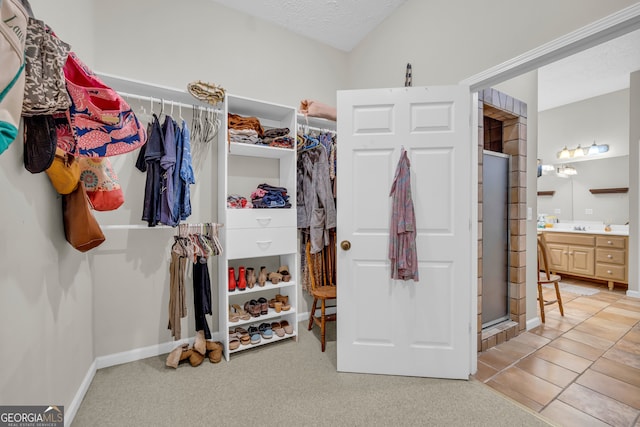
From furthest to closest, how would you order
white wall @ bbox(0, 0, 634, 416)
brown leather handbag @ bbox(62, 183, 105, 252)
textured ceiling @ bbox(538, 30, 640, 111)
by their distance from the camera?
textured ceiling @ bbox(538, 30, 640, 111), brown leather handbag @ bbox(62, 183, 105, 252), white wall @ bbox(0, 0, 634, 416)

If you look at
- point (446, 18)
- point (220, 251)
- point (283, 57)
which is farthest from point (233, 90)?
point (446, 18)

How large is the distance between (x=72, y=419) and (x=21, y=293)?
956mm

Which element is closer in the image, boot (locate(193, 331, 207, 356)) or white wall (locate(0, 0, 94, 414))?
white wall (locate(0, 0, 94, 414))

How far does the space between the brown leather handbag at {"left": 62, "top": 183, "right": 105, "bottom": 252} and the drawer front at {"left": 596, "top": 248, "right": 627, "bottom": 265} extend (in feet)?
20.2

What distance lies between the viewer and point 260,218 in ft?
7.64

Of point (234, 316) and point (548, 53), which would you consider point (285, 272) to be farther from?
point (548, 53)

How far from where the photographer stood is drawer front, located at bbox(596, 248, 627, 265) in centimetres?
396

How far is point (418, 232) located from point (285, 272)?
129 cm

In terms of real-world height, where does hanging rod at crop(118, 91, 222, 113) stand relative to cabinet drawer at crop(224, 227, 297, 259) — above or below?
above

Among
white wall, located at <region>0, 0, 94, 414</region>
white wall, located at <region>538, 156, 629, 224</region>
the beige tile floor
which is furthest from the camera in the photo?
white wall, located at <region>538, 156, 629, 224</region>

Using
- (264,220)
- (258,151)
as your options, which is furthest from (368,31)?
(264,220)

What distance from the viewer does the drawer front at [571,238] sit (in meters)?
Result: 4.31

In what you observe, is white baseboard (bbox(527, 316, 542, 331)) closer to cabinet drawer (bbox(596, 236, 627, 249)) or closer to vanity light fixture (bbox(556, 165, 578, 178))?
cabinet drawer (bbox(596, 236, 627, 249))

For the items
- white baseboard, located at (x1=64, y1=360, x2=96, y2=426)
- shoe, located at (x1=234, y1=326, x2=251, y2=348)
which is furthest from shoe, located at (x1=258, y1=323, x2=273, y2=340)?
white baseboard, located at (x1=64, y1=360, x2=96, y2=426)
